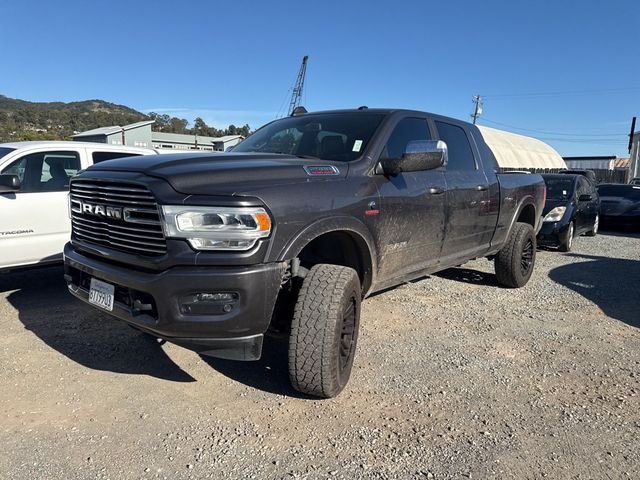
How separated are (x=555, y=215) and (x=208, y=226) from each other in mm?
8250

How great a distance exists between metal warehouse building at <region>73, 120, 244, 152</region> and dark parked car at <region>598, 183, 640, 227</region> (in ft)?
72.0

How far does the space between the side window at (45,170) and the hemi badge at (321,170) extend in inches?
150

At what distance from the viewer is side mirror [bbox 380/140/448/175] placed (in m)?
3.64

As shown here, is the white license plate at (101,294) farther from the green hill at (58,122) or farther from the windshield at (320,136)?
the green hill at (58,122)

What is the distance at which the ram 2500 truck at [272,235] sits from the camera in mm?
2699

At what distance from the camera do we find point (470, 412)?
314 cm

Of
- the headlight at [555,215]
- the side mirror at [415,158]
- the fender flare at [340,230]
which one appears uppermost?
the side mirror at [415,158]

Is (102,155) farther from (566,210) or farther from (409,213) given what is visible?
(566,210)

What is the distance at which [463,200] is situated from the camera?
471 cm

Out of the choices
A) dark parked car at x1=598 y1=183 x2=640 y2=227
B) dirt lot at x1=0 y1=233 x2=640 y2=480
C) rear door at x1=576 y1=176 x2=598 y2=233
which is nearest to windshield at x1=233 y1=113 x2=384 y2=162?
dirt lot at x1=0 y1=233 x2=640 y2=480

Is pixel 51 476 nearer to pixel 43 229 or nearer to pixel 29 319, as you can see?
pixel 29 319

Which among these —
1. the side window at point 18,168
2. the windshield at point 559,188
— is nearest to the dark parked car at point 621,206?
the windshield at point 559,188

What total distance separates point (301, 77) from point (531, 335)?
71.7 metres

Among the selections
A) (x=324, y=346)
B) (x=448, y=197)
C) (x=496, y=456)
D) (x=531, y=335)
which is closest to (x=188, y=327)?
(x=324, y=346)
